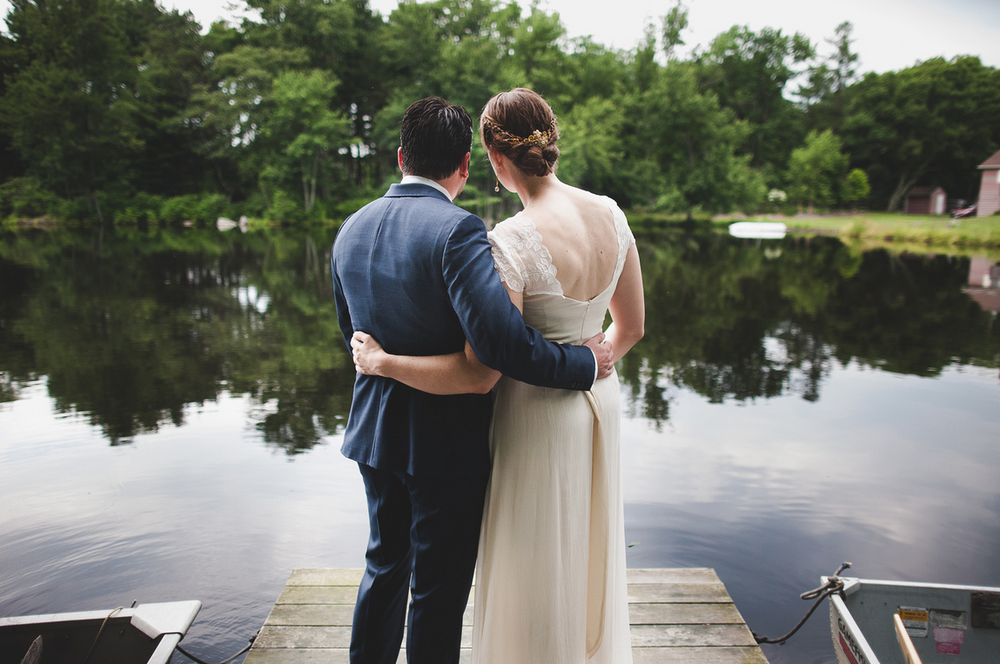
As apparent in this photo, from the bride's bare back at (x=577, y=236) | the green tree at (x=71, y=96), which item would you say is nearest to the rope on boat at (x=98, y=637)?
the bride's bare back at (x=577, y=236)

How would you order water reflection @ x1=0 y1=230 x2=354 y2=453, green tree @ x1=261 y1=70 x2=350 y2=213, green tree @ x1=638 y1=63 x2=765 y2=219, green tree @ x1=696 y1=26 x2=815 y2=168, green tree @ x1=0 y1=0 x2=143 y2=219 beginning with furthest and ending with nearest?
green tree @ x1=696 y1=26 x2=815 y2=168 < green tree @ x1=638 y1=63 x2=765 y2=219 < green tree @ x1=261 y1=70 x2=350 y2=213 < green tree @ x1=0 y1=0 x2=143 y2=219 < water reflection @ x1=0 y1=230 x2=354 y2=453

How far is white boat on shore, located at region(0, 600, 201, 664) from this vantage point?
5.93ft

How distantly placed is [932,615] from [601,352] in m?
1.69

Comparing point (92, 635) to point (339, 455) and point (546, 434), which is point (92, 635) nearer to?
point (546, 434)

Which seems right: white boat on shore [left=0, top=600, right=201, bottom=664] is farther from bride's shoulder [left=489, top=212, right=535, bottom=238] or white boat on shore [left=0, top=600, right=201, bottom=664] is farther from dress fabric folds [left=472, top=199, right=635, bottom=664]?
bride's shoulder [left=489, top=212, right=535, bottom=238]

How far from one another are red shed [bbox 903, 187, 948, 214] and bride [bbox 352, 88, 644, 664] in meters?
50.9

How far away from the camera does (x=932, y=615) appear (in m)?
2.24

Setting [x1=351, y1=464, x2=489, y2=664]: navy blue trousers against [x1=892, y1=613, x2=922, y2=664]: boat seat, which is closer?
[x1=351, y1=464, x2=489, y2=664]: navy blue trousers

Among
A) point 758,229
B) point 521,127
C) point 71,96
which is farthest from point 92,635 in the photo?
point 71,96

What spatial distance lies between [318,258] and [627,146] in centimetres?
2765

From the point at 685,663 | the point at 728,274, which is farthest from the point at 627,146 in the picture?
the point at 685,663

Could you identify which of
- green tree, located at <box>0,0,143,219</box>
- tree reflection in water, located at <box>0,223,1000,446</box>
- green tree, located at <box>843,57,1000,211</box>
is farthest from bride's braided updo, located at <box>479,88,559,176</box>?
green tree, located at <box>843,57,1000,211</box>

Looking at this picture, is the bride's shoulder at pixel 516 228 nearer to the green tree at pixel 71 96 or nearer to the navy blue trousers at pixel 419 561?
the navy blue trousers at pixel 419 561

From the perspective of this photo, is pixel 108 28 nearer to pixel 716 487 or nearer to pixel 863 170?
pixel 716 487
